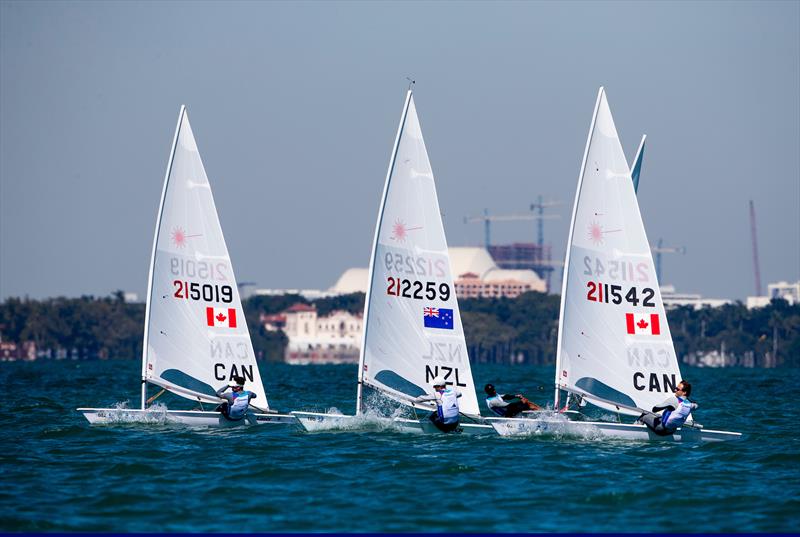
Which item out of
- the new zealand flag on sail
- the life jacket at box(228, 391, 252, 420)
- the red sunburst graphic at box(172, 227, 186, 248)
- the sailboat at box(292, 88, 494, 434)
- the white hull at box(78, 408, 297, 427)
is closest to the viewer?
the sailboat at box(292, 88, 494, 434)

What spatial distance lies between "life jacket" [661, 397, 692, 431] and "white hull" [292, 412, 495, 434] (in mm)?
4337

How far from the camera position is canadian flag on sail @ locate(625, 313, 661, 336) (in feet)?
109

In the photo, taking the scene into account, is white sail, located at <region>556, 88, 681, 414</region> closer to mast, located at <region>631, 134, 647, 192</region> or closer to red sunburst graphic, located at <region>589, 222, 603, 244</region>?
red sunburst graphic, located at <region>589, 222, 603, 244</region>

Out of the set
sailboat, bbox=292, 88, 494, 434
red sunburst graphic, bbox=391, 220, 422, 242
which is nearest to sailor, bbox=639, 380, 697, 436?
sailboat, bbox=292, 88, 494, 434

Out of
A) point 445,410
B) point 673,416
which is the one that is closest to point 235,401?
point 445,410

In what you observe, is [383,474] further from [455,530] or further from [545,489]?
[455,530]

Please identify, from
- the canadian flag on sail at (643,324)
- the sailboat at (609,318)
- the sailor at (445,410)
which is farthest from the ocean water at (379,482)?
the canadian flag on sail at (643,324)

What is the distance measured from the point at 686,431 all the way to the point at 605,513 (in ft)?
30.0

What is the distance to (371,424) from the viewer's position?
113 ft

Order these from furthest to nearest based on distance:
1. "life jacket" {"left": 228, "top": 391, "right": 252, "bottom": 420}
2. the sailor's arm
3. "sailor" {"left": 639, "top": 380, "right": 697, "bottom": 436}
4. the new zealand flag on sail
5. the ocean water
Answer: "life jacket" {"left": 228, "top": 391, "right": 252, "bottom": 420}
the new zealand flag on sail
the sailor's arm
"sailor" {"left": 639, "top": 380, "right": 697, "bottom": 436}
the ocean water

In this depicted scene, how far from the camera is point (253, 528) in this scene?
2202 cm

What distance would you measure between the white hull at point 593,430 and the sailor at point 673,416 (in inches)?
11.0

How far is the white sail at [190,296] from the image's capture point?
118 ft

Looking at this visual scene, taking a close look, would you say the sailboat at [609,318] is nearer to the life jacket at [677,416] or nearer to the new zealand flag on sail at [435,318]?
the life jacket at [677,416]
